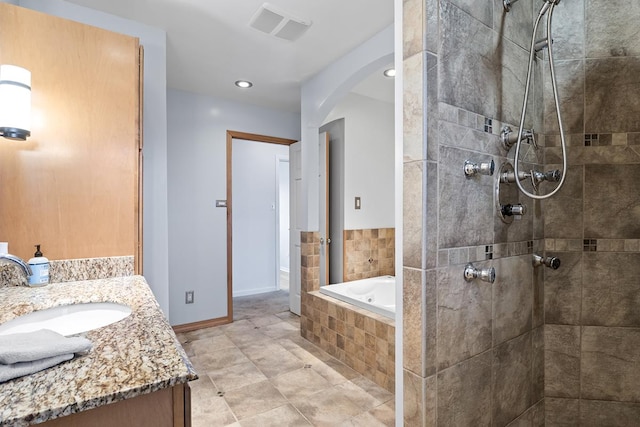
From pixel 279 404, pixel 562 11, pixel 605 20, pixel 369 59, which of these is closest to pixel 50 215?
pixel 279 404

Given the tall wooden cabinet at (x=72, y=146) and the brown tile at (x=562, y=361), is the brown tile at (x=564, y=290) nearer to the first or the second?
the brown tile at (x=562, y=361)

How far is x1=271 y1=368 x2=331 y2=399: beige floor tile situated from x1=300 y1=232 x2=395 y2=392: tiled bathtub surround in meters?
0.29

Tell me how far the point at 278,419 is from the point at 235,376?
61cm

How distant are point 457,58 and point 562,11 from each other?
0.88 metres

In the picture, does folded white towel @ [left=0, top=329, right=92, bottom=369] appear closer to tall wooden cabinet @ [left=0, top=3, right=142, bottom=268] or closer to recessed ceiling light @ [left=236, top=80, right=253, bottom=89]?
tall wooden cabinet @ [left=0, top=3, right=142, bottom=268]

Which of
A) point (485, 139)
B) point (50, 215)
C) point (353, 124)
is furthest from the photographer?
point (353, 124)

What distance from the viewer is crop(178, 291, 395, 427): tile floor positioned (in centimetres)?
185

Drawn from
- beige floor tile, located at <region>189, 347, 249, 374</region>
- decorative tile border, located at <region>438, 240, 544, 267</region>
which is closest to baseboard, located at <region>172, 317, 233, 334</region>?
beige floor tile, located at <region>189, 347, 249, 374</region>

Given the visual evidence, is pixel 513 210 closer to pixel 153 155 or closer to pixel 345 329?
pixel 345 329

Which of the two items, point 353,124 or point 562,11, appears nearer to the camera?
point 562,11

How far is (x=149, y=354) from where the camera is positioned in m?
0.75

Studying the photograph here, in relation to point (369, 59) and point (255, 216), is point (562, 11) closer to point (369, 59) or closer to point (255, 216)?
point (369, 59)

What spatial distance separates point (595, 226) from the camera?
1.53 m

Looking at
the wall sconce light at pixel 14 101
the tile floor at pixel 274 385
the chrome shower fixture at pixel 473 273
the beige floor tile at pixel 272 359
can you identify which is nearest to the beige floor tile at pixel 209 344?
the tile floor at pixel 274 385
